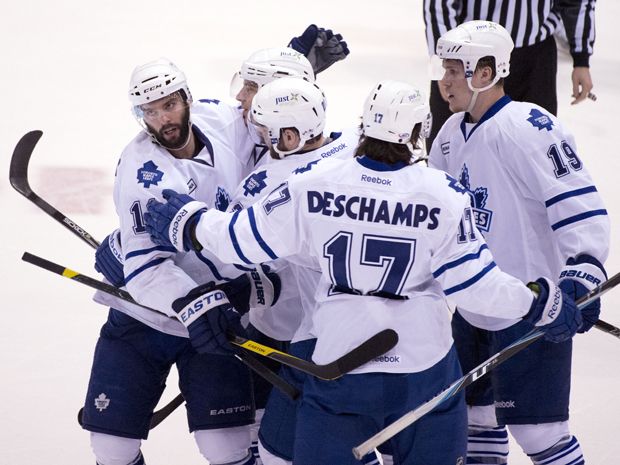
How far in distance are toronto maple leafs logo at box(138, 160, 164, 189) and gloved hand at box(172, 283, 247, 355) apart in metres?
0.29

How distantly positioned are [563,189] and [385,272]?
66 cm

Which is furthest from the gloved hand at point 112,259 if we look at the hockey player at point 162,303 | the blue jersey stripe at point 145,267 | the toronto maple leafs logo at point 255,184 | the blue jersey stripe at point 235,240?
the blue jersey stripe at point 235,240

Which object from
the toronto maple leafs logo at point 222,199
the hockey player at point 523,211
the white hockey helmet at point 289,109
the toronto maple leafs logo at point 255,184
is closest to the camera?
the white hockey helmet at point 289,109

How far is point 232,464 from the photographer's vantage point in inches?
115

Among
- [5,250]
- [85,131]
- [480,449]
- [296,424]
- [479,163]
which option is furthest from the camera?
[85,131]

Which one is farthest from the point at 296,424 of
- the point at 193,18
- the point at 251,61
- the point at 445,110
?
the point at 193,18

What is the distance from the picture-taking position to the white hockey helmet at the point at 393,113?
94.3 inches

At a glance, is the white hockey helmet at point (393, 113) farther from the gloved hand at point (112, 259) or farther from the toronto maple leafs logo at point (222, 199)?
the gloved hand at point (112, 259)

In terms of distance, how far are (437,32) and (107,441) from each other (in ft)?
6.27

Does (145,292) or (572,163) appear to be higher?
(572,163)

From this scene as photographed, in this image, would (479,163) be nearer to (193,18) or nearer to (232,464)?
(232,464)

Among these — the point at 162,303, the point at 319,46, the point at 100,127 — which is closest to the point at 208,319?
the point at 162,303

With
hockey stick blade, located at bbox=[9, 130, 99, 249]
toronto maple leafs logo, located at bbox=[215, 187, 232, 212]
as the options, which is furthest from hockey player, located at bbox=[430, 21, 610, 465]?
hockey stick blade, located at bbox=[9, 130, 99, 249]

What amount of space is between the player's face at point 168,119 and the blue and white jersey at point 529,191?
2.47 ft
